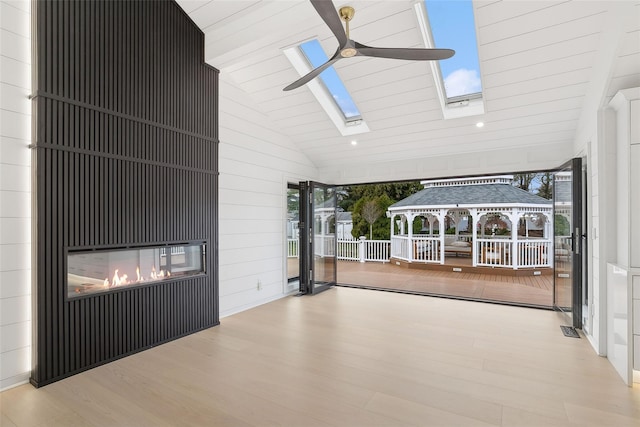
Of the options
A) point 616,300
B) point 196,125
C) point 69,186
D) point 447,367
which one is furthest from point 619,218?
point 69,186

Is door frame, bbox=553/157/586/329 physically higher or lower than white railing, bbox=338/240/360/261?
higher

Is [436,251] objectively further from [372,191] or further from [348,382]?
[348,382]

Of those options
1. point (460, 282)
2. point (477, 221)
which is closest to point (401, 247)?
point (477, 221)

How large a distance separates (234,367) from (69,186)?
2052 mm

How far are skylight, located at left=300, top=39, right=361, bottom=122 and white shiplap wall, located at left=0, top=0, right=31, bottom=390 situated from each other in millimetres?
2693

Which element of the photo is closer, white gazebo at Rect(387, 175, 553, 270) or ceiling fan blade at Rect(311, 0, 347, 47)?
ceiling fan blade at Rect(311, 0, 347, 47)

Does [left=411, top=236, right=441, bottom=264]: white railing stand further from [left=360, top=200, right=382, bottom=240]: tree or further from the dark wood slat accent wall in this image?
the dark wood slat accent wall

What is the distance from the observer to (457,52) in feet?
12.1

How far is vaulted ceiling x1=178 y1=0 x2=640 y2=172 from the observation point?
2.87m

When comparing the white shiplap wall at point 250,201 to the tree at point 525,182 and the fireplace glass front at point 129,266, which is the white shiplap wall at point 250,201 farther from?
the tree at point 525,182

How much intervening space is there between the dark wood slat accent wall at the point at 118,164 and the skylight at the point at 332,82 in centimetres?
129

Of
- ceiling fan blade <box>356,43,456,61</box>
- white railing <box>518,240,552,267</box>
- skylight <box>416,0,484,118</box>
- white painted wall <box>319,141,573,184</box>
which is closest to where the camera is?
ceiling fan blade <box>356,43,456,61</box>

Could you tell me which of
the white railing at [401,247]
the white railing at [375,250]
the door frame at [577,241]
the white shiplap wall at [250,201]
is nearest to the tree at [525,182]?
the white railing at [401,247]

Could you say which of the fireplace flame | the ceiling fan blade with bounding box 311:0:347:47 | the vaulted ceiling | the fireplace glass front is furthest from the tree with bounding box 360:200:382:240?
the ceiling fan blade with bounding box 311:0:347:47
